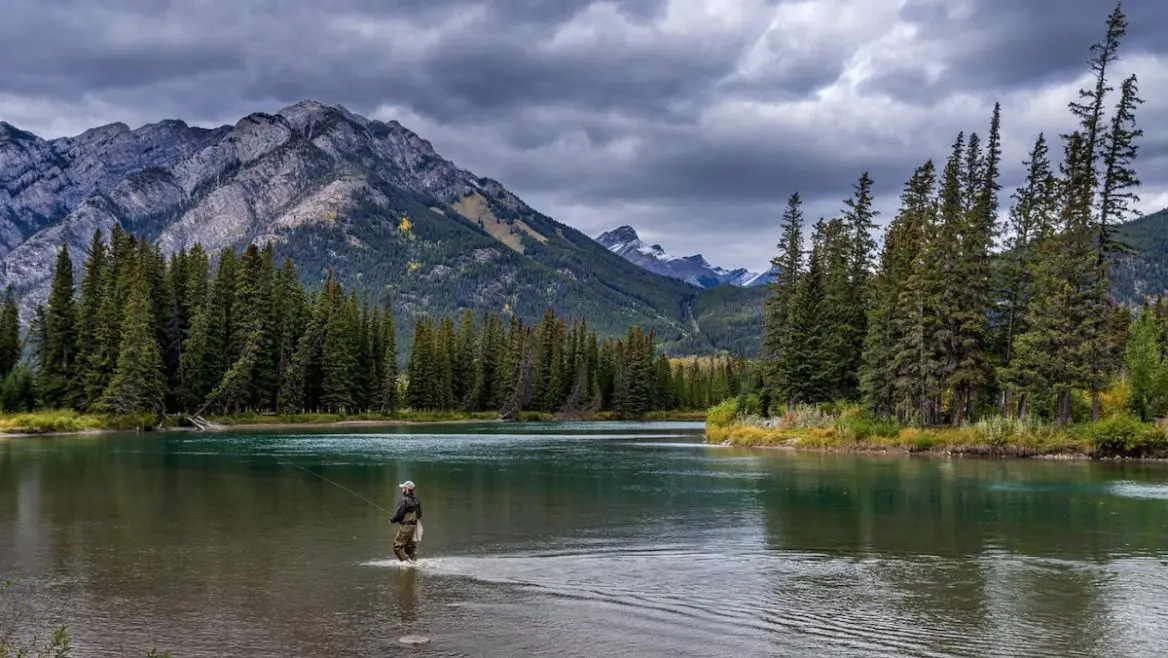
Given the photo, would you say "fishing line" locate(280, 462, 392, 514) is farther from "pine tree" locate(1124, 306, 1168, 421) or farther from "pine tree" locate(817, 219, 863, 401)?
"pine tree" locate(1124, 306, 1168, 421)

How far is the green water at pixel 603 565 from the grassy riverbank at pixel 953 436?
12.0 meters

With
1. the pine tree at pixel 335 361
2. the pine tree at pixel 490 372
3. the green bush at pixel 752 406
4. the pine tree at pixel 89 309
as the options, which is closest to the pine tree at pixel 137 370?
the pine tree at pixel 89 309

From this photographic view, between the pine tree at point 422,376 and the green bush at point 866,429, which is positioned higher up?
the pine tree at point 422,376

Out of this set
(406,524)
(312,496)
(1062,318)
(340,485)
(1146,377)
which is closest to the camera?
(406,524)

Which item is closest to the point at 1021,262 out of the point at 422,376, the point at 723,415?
the point at 723,415

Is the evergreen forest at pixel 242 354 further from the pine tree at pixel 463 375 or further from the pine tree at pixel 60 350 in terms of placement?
the pine tree at pixel 463 375

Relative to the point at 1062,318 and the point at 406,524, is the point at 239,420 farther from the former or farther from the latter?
the point at 406,524

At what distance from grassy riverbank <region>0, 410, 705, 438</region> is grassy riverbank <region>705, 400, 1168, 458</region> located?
192 feet

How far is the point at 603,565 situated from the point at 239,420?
97.4m

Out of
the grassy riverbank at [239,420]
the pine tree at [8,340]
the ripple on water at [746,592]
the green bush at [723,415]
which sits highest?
the pine tree at [8,340]

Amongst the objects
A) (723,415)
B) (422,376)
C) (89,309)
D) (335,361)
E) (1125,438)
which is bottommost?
(1125,438)

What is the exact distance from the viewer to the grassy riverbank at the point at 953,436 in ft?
179

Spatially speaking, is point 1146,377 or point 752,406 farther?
point 752,406

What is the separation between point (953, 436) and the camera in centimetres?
6050
